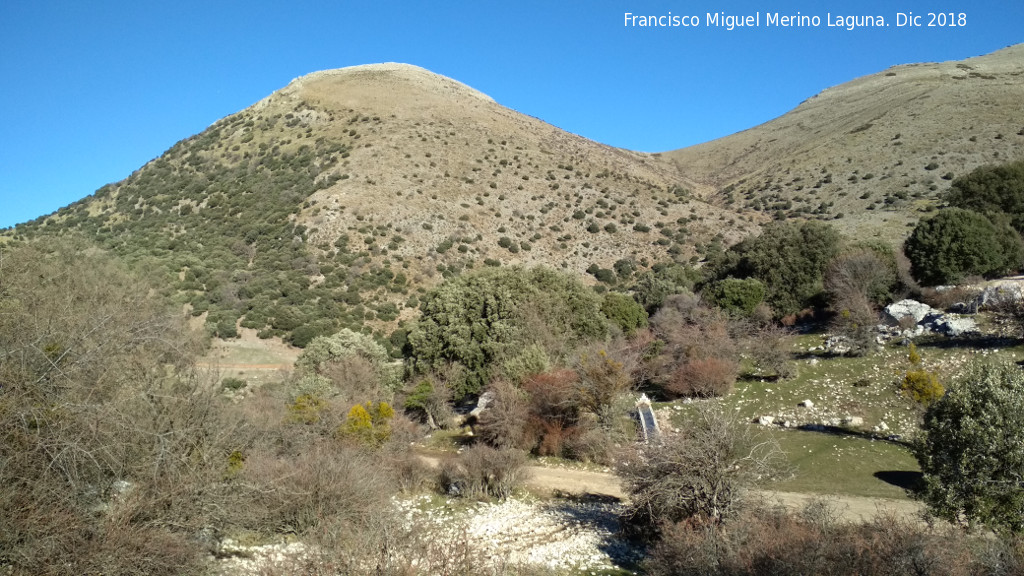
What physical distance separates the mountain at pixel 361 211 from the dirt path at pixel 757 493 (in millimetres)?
19910

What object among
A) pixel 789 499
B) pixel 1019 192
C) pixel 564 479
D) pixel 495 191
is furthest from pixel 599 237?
pixel 789 499

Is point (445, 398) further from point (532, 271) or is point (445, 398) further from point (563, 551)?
point (563, 551)

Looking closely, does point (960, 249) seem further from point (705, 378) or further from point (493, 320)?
point (493, 320)

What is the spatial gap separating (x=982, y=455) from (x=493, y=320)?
19301mm

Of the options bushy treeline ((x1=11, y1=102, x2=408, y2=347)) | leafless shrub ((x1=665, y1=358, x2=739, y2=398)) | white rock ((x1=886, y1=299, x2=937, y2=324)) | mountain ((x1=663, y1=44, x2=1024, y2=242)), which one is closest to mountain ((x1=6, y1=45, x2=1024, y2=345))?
bushy treeline ((x1=11, y1=102, x2=408, y2=347))

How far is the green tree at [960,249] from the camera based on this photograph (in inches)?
1201

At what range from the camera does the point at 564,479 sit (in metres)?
18.1

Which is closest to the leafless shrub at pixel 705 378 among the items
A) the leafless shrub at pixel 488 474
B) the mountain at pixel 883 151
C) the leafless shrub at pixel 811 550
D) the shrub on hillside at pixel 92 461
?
the leafless shrub at pixel 488 474

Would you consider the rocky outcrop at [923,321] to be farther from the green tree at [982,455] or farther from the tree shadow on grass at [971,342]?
the green tree at [982,455]

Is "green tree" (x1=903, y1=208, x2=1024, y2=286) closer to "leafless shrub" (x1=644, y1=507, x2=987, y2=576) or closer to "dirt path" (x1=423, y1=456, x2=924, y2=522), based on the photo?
"dirt path" (x1=423, y1=456, x2=924, y2=522)

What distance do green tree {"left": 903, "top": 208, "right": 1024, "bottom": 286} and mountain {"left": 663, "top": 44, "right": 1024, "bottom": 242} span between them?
1032 centimetres

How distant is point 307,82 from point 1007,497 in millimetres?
71049

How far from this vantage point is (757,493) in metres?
11.8

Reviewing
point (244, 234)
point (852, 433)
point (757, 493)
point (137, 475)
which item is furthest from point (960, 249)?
point (244, 234)
